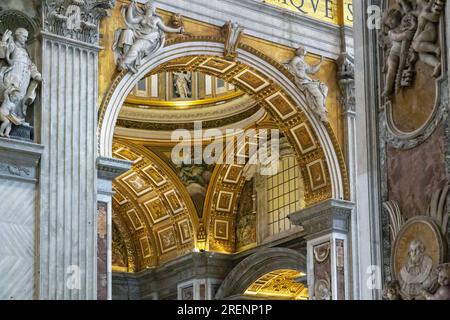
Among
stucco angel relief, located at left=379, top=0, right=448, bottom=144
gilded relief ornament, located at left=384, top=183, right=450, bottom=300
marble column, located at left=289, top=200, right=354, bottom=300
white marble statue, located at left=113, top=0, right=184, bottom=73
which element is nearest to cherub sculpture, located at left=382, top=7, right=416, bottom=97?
stucco angel relief, located at left=379, top=0, right=448, bottom=144

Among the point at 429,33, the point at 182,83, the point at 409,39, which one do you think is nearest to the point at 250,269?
the point at 182,83

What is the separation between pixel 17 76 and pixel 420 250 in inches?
353

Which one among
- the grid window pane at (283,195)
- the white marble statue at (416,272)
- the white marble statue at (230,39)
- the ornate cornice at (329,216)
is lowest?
the white marble statue at (416,272)

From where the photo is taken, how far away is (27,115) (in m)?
16.9

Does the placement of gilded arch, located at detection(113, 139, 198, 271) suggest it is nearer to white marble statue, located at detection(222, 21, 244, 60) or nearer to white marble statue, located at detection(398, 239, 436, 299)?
white marble statue, located at detection(222, 21, 244, 60)

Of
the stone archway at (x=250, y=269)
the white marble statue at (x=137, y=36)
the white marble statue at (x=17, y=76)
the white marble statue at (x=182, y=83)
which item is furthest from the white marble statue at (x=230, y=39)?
the white marble statue at (x=182, y=83)

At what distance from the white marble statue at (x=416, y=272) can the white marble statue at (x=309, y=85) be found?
1143 cm

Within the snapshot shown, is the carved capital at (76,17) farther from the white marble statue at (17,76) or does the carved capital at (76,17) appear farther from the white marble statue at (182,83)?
the white marble statue at (182,83)

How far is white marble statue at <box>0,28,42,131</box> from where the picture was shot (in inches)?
646

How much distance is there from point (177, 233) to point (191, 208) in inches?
23.7

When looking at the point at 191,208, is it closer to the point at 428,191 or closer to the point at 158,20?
the point at 158,20

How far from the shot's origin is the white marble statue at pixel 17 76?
53.8 ft

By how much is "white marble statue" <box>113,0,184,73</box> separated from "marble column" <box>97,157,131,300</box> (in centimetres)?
163
